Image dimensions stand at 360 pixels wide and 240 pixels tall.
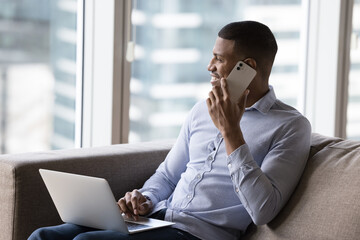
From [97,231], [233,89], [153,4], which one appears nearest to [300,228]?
[233,89]

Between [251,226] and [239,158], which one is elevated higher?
[239,158]

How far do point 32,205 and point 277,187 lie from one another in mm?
760

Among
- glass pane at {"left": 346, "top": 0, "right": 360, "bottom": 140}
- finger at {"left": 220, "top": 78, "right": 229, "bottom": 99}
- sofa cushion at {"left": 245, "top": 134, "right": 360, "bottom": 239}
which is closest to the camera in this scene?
sofa cushion at {"left": 245, "top": 134, "right": 360, "bottom": 239}

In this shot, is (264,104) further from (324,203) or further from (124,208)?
(124,208)

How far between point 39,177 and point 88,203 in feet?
0.89

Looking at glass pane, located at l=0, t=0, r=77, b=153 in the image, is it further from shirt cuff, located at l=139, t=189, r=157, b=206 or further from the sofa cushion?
the sofa cushion

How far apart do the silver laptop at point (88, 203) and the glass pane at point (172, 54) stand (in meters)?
1.17

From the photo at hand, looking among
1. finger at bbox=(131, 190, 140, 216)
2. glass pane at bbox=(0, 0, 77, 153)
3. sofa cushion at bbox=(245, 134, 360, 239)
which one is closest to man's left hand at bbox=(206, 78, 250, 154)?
sofa cushion at bbox=(245, 134, 360, 239)

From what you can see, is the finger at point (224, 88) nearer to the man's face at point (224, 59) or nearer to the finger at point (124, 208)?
the man's face at point (224, 59)

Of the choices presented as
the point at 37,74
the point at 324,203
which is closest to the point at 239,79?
the point at 324,203

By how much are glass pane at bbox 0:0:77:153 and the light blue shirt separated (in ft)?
3.01

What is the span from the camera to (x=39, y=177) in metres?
2.03

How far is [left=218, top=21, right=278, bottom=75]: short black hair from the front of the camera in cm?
200

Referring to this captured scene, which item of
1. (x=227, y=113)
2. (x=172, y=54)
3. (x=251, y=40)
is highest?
(x=251, y=40)
